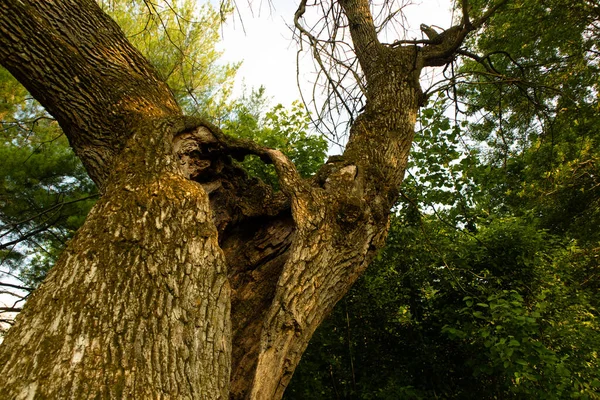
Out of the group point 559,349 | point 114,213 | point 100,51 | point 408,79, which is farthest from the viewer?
point 559,349

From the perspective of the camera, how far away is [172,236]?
1485mm

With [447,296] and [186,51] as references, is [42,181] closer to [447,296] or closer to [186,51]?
[186,51]

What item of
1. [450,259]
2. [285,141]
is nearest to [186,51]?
[285,141]

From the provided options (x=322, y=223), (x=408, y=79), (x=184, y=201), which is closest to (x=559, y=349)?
(x=408, y=79)

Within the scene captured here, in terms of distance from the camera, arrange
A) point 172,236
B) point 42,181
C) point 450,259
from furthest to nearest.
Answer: point 42,181 < point 450,259 < point 172,236

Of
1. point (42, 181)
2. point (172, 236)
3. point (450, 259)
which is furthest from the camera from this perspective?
point (42, 181)

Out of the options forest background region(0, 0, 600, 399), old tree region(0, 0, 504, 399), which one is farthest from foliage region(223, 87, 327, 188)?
old tree region(0, 0, 504, 399)

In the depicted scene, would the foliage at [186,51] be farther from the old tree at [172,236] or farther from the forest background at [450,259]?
the old tree at [172,236]

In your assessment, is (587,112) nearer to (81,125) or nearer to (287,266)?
(287,266)

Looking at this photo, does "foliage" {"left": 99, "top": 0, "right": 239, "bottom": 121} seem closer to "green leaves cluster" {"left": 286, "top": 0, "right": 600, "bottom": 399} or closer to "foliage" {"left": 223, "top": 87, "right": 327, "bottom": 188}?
"foliage" {"left": 223, "top": 87, "right": 327, "bottom": 188}

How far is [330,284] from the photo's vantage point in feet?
5.93

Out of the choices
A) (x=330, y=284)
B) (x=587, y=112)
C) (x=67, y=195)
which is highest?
(x=587, y=112)

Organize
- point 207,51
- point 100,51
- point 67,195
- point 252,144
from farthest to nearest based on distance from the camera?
1. point 207,51
2. point 67,195
3. point 252,144
4. point 100,51

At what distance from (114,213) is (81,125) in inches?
35.5
